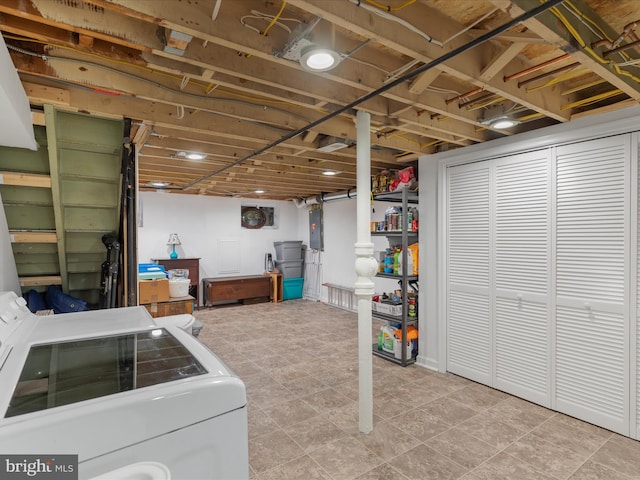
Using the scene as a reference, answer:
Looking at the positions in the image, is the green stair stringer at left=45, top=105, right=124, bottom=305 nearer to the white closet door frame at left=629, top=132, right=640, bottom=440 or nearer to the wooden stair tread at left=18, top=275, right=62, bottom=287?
the wooden stair tread at left=18, top=275, right=62, bottom=287

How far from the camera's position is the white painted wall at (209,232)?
6.85m

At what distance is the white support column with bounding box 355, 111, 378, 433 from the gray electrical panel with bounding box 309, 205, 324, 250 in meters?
4.91

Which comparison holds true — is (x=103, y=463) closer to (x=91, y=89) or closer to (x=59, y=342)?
(x=59, y=342)

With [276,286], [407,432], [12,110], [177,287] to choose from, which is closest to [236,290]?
[276,286]

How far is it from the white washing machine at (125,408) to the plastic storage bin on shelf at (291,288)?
20.9 feet

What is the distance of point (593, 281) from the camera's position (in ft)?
8.48

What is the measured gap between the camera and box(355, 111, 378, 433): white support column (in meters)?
2.54

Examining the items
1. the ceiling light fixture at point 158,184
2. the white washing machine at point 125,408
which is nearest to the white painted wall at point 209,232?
the ceiling light fixture at point 158,184

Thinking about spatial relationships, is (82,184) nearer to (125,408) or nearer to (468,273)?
(125,408)

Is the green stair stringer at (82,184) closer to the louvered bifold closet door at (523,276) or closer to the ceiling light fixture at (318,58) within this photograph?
the ceiling light fixture at (318,58)

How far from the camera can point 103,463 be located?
0.89 m

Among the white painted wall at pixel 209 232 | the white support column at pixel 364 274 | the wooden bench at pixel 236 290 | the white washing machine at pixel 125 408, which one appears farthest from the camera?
the wooden bench at pixel 236 290

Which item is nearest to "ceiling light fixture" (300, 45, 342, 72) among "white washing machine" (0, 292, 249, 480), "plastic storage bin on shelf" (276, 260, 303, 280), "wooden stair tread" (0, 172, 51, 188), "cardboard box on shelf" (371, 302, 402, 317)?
"white washing machine" (0, 292, 249, 480)

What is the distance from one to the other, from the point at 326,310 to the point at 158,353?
5561mm
